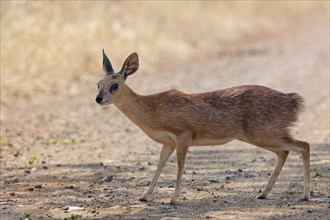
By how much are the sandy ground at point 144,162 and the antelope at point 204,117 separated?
19.5 inches

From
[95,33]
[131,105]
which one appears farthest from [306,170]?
[95,33]

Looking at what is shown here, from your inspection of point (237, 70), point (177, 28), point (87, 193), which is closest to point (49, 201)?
point (87, 193)

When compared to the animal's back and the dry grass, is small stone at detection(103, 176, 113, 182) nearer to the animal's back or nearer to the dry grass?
the animal's back

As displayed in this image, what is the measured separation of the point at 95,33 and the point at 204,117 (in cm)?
1300

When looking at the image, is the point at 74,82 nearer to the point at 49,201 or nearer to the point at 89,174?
the point at 89,174

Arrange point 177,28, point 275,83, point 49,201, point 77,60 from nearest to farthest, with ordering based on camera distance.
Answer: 1. point 49,201
2. point 275,83
3. point 77,60
4. point 177,28

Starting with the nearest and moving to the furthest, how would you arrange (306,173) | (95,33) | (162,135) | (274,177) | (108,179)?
(162,135)
(306,173)
(274,177)
(108,179)
(95,33)

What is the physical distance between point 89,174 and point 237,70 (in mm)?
10263

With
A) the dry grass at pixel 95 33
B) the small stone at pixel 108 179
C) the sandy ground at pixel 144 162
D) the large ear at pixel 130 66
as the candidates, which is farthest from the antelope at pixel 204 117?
the dry grass at pixel 95 33

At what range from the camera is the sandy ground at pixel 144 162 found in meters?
8.60

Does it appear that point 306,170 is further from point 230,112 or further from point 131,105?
point 131,105

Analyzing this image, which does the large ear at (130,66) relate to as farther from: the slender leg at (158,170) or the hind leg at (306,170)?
the hind leg at (306,170)

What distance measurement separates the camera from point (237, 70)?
20547 mm

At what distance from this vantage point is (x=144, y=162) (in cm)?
1176
